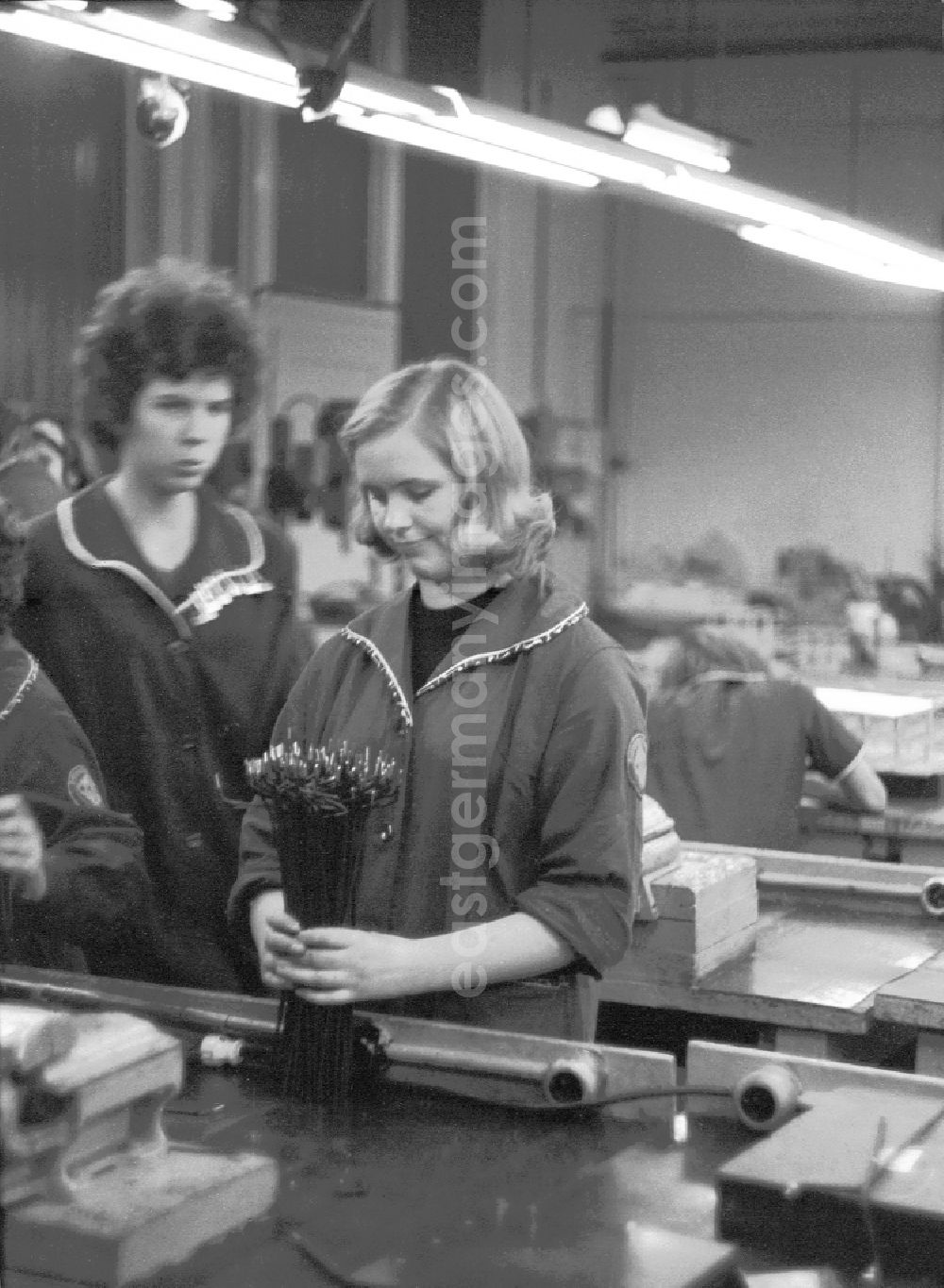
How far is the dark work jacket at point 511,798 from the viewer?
71.8 inches

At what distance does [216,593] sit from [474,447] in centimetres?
68

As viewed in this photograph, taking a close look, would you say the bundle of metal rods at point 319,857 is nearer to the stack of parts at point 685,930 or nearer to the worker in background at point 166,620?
the worker in background at point 166,620

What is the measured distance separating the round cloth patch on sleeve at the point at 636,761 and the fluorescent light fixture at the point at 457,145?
1634 millimetres

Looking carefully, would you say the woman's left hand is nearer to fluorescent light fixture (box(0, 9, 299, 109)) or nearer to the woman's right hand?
the woman's right hand

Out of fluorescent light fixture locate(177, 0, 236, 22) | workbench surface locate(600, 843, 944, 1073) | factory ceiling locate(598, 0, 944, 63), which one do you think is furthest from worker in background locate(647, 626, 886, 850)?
factory ceiling locate(598, 0, 944, 63)

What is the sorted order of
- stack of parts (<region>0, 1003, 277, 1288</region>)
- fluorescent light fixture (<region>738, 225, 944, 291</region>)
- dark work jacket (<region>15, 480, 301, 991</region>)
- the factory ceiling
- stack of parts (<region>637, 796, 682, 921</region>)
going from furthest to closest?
the factory ceiling → fluorescent light fixture (<region>738, 225, 944, 291</region>) → stack of parts (<region>637, 796, 682, 921</region>) → dark work jacket (<region>15, 480, 301, 991</region>) → stack of parts (<region>0, 1003, 277, 1288</region>)

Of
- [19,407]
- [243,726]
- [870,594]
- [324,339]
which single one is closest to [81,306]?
[19,407]

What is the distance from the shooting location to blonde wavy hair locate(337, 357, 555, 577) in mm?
1878

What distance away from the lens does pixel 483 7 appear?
8.21 meters

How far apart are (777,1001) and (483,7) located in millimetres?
6539

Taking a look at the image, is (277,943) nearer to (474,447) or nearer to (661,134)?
(474,447)

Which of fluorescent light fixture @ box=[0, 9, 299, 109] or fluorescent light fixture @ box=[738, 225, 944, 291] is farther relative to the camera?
fluorescent light fixture @ box=[738, 225, 944, 291]

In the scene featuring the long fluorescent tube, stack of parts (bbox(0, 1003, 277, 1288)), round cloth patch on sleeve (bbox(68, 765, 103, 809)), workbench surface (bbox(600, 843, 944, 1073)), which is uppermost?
the long fluorescent tube

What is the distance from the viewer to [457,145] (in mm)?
3617
